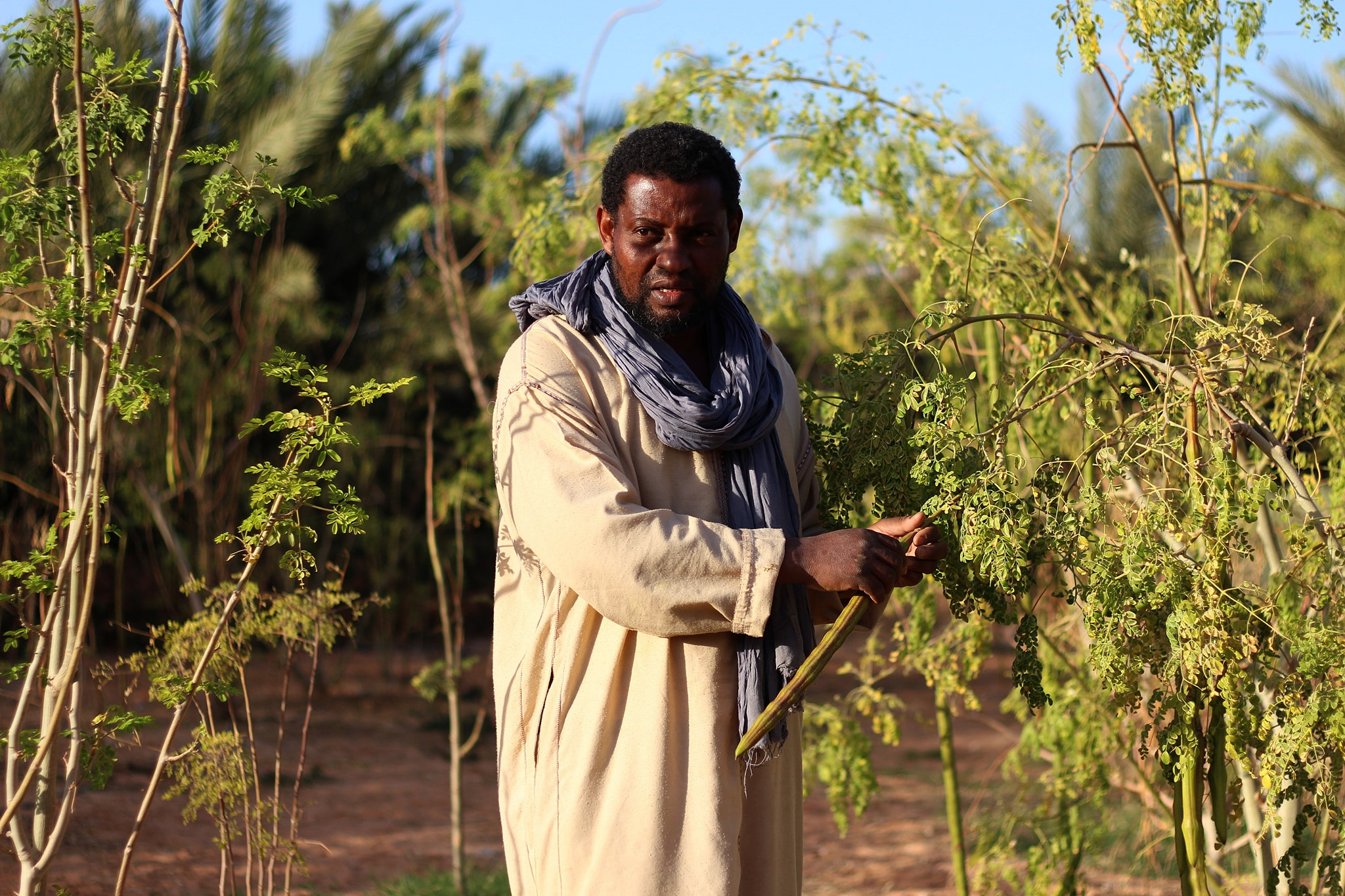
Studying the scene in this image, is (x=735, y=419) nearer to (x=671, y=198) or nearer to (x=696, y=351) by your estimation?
(x=696, y=351)

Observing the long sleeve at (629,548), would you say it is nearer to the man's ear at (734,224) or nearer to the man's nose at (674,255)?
the man's nose at (674,255)

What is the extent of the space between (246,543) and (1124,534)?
148 centimetres

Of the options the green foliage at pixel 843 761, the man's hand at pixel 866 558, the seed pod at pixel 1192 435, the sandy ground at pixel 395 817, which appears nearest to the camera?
the man's hand at pixel 866 558

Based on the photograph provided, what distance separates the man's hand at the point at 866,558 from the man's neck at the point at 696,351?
44 centimetres

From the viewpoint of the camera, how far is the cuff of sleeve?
5.79 feet

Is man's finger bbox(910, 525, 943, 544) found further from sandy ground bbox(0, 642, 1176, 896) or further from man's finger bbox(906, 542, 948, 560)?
sandy ground bbox(0, 642, 1176, 896)

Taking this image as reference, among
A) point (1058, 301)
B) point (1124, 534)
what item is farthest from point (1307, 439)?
point (1124, 534)

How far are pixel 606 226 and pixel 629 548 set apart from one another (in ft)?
2.09

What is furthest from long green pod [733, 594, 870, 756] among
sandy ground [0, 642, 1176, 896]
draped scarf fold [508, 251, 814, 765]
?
sandy ground [0, 642, 1176, 896]

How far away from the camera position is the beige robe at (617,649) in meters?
1.77

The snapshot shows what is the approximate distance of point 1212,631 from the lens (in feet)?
6.12

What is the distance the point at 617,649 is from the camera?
A: 190 centimetres

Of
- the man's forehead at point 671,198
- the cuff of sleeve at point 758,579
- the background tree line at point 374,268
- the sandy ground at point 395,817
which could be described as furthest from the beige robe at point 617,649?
the background tree line at point 374,268

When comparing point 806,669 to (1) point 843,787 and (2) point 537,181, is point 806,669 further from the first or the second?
(2) point 537,181
